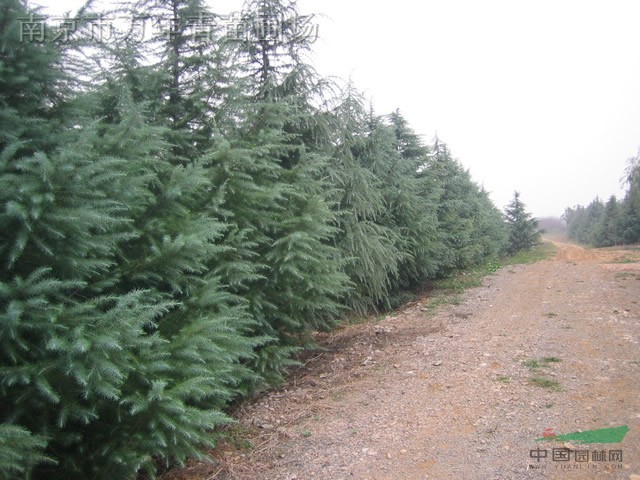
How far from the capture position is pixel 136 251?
10.9 feet

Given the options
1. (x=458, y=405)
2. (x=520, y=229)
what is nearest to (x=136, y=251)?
(x=458, y=405)

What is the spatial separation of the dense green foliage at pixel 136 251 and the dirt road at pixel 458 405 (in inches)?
24.1

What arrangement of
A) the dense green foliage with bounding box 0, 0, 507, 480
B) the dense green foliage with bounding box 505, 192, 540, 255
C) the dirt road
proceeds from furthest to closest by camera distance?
the dense green foliage with bounding box 505, 192, 540, 255 → the dirt road → the dense green foliage with bounding box 0, 0, 507, 480

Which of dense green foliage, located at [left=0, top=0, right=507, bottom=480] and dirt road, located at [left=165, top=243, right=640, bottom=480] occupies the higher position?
dense green foliage, located at [left=0, top=0, right=507, bottom=480]

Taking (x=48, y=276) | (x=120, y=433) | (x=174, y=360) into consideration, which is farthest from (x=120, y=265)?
(x=120, y=433)

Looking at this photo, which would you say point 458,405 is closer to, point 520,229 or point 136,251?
point 136,251

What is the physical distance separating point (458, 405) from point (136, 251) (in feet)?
10.8

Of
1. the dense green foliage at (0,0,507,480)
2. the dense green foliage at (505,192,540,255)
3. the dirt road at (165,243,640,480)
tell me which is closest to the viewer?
the dense green foliage at (0,0,507,480)

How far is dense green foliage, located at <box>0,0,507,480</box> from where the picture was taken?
242 centimetres

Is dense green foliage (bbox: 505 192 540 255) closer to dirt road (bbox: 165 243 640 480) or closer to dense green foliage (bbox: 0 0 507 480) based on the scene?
dirt road (bbox: 165 243 640 480)

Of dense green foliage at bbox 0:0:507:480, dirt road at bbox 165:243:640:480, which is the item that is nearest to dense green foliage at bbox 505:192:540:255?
dirt road at bbox 165:243:640:480

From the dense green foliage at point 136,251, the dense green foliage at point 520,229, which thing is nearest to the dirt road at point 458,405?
the dense green foliage at point 136,251

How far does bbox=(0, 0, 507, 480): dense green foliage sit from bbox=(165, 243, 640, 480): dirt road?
0.61 meters

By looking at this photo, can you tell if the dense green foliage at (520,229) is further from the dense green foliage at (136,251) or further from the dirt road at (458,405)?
A: the dense green foliage at (136,251)
